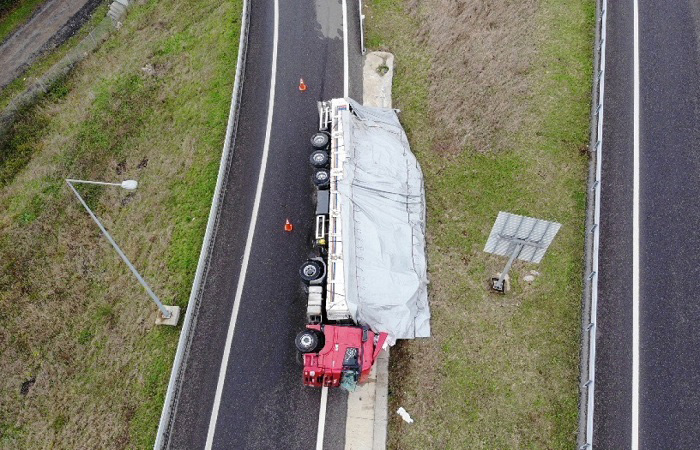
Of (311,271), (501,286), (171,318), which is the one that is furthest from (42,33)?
(501,286)

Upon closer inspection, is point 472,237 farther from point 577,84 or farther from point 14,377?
point 14,377

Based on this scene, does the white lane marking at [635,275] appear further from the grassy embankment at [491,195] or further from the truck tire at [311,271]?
the truck tire at [311,271]

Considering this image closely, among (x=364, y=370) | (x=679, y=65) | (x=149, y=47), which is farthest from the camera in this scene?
(x=149, y=47)

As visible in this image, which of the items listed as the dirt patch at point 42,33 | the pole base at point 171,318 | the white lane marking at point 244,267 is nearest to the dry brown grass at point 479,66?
the white lane marking at point 244,267

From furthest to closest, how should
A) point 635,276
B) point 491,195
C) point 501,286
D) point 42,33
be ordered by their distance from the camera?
point 42,33 → point 491,195 → point 501,286 → point 635,276

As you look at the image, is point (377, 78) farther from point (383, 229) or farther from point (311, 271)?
point (311, 271)

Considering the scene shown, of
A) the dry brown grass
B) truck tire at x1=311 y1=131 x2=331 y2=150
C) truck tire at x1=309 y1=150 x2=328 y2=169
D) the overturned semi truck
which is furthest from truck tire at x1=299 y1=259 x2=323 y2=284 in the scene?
the dry brown grass

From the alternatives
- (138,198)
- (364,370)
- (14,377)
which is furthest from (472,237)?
(14,377)
